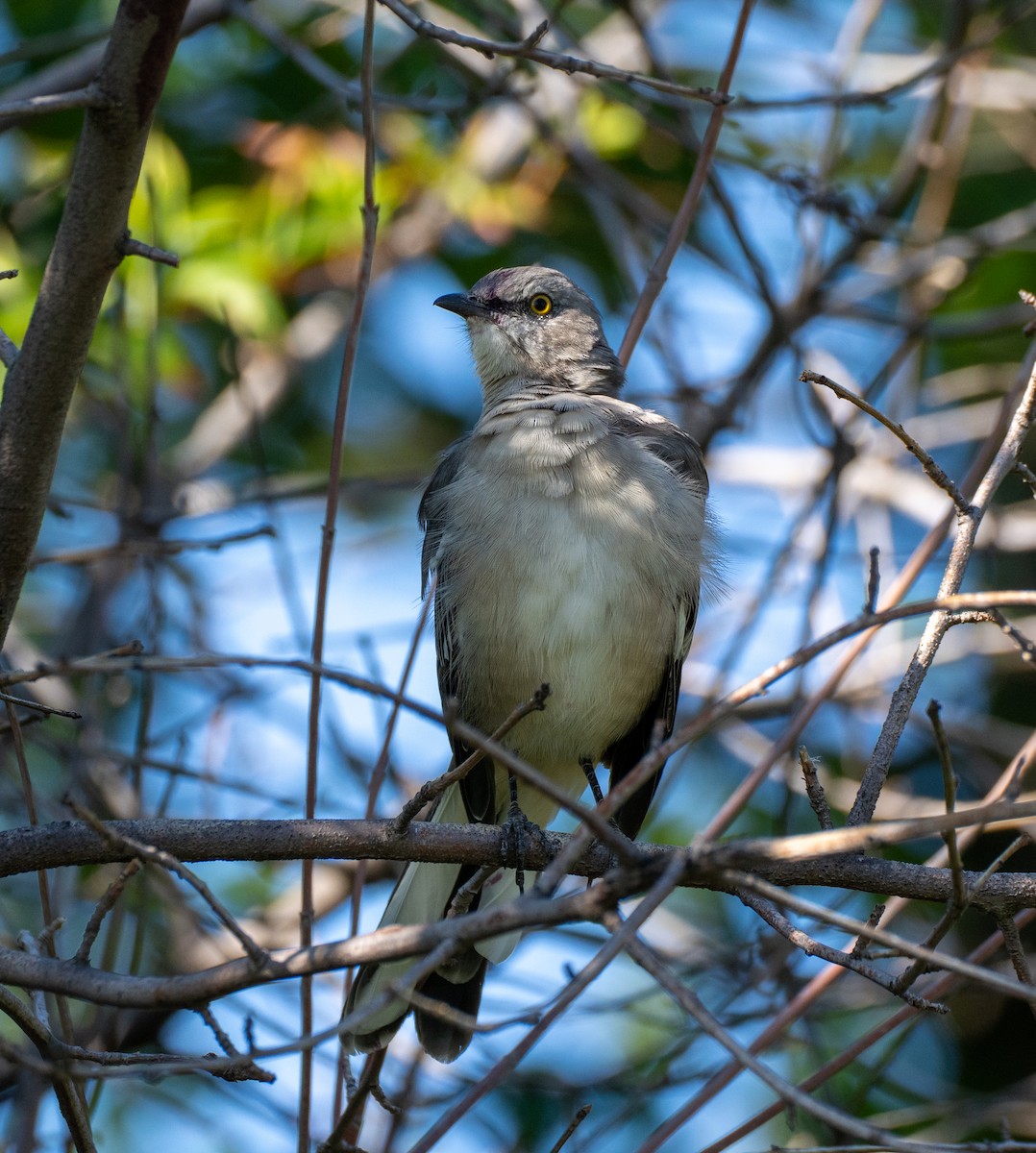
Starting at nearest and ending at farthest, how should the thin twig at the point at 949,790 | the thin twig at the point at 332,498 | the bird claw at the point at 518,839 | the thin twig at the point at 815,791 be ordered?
the thin twig at the point at 949,790, the thin twig at the point at 815,791, the thin twig at the point at 332,498, the bird claw at the point at 518,839

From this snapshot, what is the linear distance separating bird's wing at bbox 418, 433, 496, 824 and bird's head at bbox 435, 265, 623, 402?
0.61m

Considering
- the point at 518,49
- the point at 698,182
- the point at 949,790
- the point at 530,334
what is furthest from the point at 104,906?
the point at 530,334

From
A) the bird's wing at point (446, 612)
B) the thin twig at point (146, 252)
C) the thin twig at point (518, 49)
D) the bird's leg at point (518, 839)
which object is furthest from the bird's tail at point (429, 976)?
the thin twig at point (518, 49)

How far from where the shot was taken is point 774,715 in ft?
21.3

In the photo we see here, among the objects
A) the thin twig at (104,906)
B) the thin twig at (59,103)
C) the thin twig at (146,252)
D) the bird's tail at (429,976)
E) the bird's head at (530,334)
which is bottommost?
the thin twig at (104,906)

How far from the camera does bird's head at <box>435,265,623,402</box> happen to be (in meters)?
5.43

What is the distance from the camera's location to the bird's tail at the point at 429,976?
373cm

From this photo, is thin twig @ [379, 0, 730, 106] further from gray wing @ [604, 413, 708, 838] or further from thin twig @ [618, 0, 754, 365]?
gray wing @ [604, 413, 708, 838]

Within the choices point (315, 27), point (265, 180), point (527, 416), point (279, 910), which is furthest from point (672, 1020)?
point (315, 27)

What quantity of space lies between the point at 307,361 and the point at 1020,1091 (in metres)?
5.24

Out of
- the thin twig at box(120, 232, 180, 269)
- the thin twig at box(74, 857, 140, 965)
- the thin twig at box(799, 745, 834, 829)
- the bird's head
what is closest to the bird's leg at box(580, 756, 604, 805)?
the bird's head

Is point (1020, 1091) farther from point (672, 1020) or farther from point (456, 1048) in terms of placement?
point (456, 1048)

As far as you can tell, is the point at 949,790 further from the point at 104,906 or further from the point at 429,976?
the point at 429,976

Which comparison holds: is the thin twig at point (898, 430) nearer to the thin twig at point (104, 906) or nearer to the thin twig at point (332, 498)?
the thin twig at point (332, 498)
